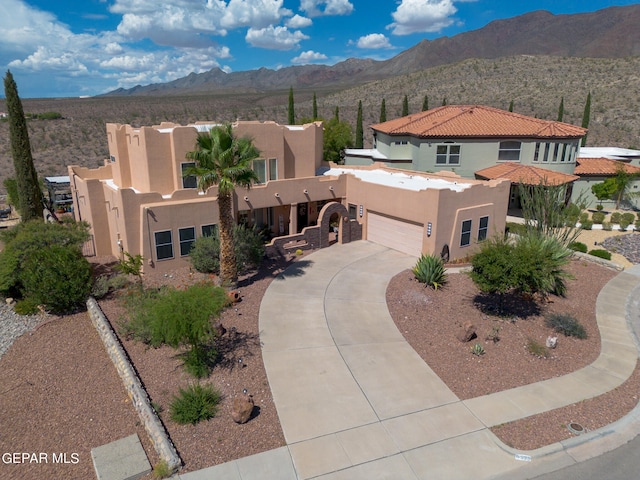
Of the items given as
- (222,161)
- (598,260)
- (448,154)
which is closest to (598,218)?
(598,260)

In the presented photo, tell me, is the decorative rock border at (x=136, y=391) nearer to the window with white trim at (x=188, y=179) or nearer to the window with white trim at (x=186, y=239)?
the window with white trim at (x=186, y=239)

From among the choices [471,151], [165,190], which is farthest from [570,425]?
[471,151]

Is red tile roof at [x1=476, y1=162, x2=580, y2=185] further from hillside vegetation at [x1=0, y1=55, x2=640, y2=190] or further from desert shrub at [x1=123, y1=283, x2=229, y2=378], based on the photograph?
hillside vegetation at [x1=0, y1=55, x2=640, y2=190]

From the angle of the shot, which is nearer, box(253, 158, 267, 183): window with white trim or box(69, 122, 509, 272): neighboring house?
box(69, 122, 509, 272): neighboring house

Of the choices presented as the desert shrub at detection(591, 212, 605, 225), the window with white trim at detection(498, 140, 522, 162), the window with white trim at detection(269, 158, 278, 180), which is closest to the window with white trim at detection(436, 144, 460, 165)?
the window with white trim at detection(498, 140, 522, 162)

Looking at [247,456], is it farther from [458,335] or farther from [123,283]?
[123,283]

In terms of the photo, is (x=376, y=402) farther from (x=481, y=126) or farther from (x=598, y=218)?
(x=481, y=126)

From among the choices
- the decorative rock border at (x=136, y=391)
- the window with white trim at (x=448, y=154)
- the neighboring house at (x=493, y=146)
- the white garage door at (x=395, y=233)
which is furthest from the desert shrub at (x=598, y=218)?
the decorative rock border at (x=136, y=391)
